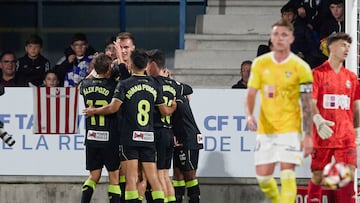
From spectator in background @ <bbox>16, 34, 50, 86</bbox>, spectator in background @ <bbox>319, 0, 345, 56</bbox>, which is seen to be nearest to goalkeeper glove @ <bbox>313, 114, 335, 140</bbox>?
spectator in background @ <bbox>319, 0, 345, 56</bbox>

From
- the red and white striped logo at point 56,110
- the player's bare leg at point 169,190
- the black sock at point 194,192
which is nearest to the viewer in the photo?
the player's bare leg at point 169,190

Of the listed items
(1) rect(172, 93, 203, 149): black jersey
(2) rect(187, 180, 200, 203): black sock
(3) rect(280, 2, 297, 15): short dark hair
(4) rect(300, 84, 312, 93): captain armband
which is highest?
(3) rect(280, 2, 297, 15): short dark hair

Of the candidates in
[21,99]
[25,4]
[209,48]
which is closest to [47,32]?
[25,4]

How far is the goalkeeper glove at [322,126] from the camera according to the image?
16766mm

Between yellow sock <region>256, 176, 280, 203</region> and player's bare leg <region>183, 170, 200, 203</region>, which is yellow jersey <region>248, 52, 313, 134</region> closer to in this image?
yellow sock <region>256, 176, 280, 203</region>

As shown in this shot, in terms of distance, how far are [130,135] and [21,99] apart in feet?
8.00

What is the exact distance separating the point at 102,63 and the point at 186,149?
1.69 m

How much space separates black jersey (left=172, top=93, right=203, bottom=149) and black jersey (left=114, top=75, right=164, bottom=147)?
0.97 metres

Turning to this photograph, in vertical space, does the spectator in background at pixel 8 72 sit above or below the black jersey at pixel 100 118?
above

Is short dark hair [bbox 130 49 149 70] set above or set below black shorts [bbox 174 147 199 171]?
above

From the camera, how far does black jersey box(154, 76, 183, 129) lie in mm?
17969

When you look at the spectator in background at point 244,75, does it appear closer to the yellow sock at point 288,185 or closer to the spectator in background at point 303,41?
the spectator in background at point 303,41

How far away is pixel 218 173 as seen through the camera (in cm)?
1945

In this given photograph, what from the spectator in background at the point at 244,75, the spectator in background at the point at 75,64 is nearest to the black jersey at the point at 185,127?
the spectator in background at the point at 244,75
